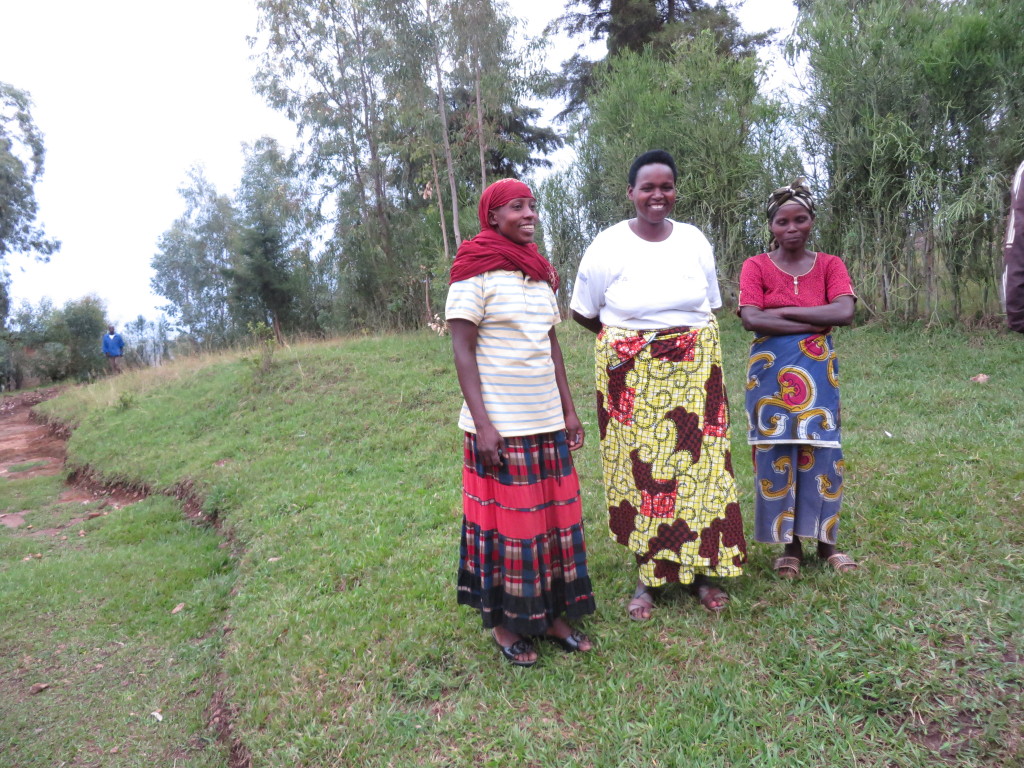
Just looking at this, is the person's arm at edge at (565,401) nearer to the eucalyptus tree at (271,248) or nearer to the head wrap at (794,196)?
the head wrap at (794,196)

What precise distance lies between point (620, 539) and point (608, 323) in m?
0.94

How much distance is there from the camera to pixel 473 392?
8.07ft

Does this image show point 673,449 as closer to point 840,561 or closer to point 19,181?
point 840,561

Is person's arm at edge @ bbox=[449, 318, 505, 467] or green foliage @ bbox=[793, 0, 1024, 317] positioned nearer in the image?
person's arm at edge @ bbox=[449, 318, 505, 467]

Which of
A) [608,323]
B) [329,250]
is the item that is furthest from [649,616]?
[329,250]

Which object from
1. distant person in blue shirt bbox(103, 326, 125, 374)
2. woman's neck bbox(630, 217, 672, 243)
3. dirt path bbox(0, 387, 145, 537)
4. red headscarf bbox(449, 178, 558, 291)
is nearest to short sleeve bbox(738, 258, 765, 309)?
woman's neck bbox(630, 217, 672, 243)

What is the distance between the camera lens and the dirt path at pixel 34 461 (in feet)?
23.4

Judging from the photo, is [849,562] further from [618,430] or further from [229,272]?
[229,272]

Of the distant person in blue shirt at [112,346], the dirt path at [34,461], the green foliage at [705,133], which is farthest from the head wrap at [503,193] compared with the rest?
the distant person in blue shirt at [112,346]

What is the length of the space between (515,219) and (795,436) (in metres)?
1.49

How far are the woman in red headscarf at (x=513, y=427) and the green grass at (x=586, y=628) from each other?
1.23 ft

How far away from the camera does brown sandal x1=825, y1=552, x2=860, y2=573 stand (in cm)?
296

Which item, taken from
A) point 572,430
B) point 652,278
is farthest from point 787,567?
point 652,278

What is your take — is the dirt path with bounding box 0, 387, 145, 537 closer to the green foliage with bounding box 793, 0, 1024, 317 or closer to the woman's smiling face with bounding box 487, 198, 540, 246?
the woman's smiling face with bounding box 487, 198, 540, 246
